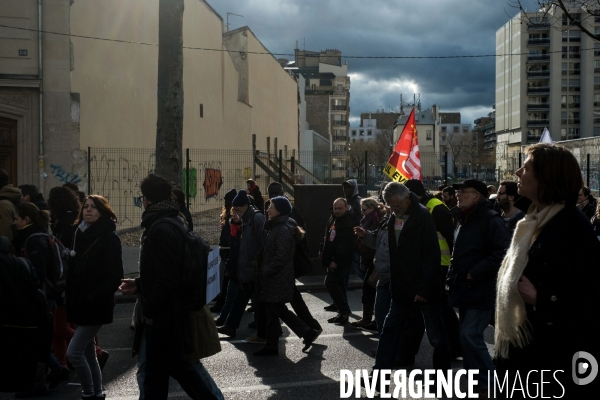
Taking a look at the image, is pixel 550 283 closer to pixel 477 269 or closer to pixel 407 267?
pixel 477 269

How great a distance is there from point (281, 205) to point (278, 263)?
0.61 m

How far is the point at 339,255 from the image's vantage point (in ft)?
30.2

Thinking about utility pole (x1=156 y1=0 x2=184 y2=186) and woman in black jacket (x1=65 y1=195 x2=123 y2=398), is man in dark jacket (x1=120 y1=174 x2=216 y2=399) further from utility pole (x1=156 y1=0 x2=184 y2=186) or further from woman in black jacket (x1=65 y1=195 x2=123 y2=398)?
utility pole (x1=156 y1=0 x2=184 y2=186)

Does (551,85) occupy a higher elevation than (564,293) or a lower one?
higher

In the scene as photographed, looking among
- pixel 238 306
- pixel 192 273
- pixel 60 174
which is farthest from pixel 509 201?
pixel 60 174

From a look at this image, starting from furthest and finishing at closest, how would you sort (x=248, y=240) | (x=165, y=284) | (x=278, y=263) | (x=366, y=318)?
(x=366, y=318) → (x=248, y=240) → (x=278, y=263) → (x=165, y=284)

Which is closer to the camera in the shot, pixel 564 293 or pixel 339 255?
pixel 564 293

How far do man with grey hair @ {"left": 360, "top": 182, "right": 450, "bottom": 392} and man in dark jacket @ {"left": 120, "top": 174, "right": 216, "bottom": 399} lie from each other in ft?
6.39

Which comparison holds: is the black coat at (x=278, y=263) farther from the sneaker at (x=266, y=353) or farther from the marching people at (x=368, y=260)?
the marching people at (x=368, y=260)

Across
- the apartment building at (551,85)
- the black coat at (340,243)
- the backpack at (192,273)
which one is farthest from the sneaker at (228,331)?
the apartment building at (551,85)

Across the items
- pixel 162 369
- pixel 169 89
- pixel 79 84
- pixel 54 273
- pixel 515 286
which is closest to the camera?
pixel 515 286

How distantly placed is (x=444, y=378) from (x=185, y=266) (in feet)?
9.55

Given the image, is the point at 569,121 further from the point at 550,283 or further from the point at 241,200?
the point at 550,283

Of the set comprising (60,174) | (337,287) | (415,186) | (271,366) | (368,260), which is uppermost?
(60,174)
